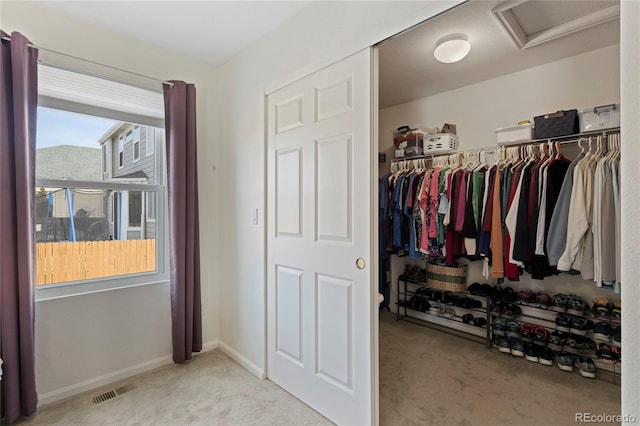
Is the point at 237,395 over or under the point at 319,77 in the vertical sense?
under

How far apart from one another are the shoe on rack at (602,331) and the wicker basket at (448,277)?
3.33ft

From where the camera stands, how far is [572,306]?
2.47 metres

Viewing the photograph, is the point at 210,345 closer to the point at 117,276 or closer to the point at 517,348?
the point at 117,276

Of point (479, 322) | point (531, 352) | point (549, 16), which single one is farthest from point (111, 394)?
point (549, 16)

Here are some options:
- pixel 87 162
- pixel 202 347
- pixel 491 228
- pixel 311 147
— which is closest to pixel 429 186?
pixel 491 228

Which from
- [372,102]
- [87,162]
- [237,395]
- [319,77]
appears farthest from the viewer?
[87,162]

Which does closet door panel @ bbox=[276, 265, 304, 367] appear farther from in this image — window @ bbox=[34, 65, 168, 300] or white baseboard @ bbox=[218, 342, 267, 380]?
window @ bbox=[34, 65, 168, 300]

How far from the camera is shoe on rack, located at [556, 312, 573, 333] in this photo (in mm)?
2477

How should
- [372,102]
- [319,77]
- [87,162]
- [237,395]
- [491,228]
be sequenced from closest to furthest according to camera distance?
[372,102] < [319,77] < [237,395] < [87,162] < [491,228]

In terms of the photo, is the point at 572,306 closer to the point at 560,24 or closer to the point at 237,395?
the point at 560,24

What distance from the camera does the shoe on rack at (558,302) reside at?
253 centimetres

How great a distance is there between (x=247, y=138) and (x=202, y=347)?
6.09 ft

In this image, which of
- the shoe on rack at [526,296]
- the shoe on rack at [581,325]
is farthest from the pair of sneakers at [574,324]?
the shoe on rack at [526,296]

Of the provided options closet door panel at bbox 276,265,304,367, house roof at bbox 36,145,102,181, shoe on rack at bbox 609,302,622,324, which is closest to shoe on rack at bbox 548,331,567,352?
shoe on rack at bbox 609,302,622,324
